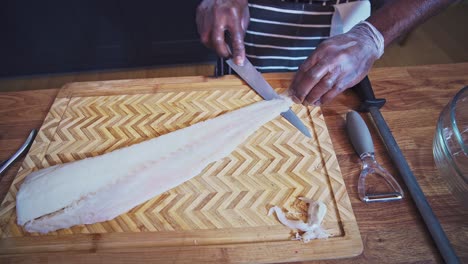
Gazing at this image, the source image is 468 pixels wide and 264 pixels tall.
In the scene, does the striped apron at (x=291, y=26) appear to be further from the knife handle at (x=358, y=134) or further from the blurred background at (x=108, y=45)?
the blurred background at (x=108, y=45)

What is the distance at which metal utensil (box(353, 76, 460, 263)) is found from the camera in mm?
626

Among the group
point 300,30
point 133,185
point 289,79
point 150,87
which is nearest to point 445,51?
point 300,30

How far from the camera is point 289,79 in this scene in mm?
981

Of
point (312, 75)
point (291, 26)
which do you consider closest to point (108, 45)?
point (291, 26)

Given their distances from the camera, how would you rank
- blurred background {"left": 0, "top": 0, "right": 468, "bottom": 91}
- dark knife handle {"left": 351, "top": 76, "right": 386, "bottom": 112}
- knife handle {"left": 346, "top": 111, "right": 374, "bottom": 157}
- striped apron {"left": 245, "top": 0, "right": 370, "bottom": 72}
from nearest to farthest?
knife handle {"left": 346, "top": 111, "right": 374, "bottom": 157} < dark knife handle {"left": 351, "top": 76, "right": 386, "bottom": 112} < striped apron {"left": 245, "top": 0, "right": 370, "bottom": 72} < blurred background {"left": 0, "top": 0, "right": 468, "bottom": 91}

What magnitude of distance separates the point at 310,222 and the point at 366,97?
0.42m

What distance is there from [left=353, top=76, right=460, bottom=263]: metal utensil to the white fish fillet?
0.23m

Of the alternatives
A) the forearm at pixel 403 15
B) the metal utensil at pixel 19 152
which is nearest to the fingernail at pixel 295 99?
the forearm at pixel 403 15

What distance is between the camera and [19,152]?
825mm

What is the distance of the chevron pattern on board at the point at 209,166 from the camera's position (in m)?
0.70

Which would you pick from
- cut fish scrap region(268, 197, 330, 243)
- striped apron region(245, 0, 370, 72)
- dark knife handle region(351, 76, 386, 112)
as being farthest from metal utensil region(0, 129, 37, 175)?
dark knife handle region(351, 76, 386, 112)

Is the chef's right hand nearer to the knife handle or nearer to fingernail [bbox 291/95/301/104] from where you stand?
fingernail [bbox 291/95/301/104]

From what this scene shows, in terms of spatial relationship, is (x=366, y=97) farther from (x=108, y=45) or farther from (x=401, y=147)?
(x=108, y=45)

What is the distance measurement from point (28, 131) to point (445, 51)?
2.64 m
